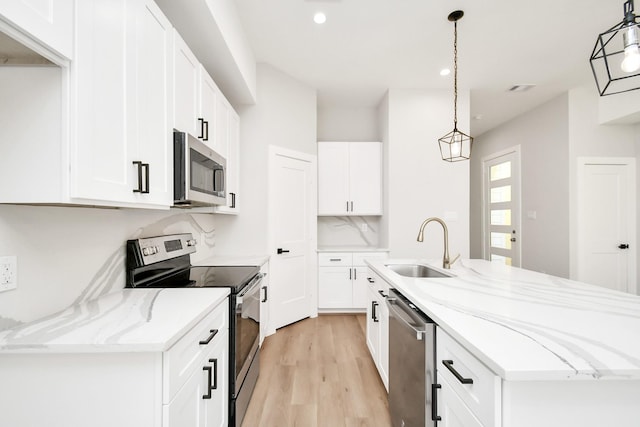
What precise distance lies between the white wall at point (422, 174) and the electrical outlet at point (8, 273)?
3.46 m

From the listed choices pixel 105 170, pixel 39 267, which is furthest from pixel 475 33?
pixel 39 267

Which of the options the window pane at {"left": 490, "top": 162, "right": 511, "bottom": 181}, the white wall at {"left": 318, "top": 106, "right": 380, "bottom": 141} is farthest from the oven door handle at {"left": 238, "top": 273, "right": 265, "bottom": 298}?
the window pane at {"left": 490, "top": 162, "right": 511, "bottom": 181}

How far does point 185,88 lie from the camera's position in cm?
171

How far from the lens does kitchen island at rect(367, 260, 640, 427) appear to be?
0.75m

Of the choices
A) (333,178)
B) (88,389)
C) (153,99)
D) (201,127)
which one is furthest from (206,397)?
(333,178)

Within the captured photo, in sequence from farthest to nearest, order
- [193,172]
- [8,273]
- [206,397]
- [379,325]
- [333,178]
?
[333,178] < [379,325] < [193,172] < [206,397] < [8,273]

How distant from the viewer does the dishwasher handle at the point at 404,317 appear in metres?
1.21

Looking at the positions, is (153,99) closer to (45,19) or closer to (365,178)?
(45,19)

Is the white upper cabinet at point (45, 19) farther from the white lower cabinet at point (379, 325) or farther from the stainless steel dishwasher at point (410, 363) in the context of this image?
the white lower cabinet at point (379, 325)

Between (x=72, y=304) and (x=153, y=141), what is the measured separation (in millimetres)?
786

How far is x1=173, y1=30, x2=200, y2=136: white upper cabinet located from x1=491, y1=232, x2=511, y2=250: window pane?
5297 millimetres

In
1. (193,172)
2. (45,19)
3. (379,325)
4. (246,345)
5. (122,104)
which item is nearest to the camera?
(45,19)

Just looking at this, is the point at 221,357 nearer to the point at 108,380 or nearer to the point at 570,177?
the point at 108,380

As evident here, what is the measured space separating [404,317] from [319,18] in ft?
8.26
